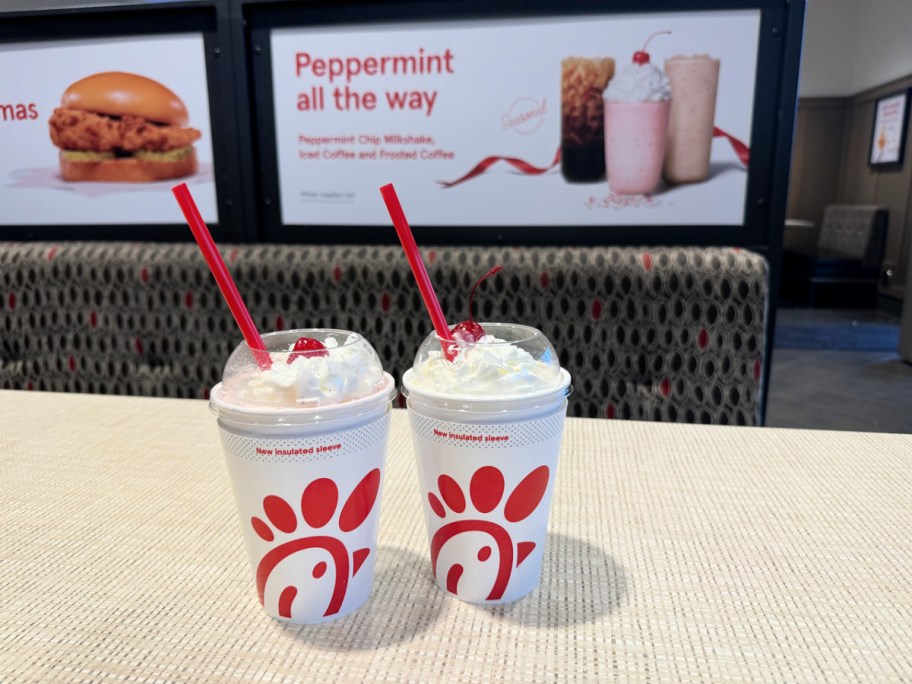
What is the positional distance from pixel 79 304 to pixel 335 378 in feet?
5.74

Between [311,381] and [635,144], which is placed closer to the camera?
[311,381]

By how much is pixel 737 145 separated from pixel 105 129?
198 centimetres

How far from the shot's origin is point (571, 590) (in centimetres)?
59

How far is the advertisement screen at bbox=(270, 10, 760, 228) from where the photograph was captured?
180 cm

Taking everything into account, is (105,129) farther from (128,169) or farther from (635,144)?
(635,144)

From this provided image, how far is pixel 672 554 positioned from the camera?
0.65 meters

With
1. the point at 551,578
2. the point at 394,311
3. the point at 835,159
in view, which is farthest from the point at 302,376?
the point at 835,159

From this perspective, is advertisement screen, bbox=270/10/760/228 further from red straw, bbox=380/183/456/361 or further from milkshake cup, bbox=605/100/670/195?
red straw, bbox=380/183/456/361

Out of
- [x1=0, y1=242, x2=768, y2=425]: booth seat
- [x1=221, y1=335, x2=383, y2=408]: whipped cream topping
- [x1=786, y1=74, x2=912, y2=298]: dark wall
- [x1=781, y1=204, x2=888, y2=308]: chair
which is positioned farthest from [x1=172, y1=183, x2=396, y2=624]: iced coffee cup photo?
[x1=786, y1=74, x2=912, y2=298]: dark wall

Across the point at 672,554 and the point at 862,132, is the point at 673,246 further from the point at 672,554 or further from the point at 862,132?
the point at 862,132

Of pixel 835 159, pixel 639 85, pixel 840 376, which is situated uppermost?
pixel 835 159

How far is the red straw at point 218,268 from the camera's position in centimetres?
54

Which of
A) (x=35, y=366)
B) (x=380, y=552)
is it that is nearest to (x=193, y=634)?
(x=380, y=552)

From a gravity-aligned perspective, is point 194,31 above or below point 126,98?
above
